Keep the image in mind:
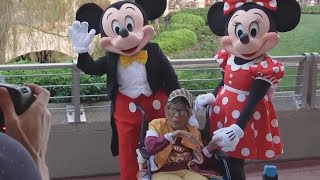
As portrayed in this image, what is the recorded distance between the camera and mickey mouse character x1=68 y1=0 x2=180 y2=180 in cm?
311

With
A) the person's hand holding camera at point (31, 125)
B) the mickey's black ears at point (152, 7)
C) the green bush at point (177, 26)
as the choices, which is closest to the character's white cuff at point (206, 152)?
the mickey's black ears at point (152, 7)

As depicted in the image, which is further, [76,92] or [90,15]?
[76,92]

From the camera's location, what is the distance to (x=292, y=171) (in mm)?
4445

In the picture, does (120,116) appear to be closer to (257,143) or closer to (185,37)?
(257,143)

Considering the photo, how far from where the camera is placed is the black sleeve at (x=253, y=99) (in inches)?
116

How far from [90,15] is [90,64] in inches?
14.2

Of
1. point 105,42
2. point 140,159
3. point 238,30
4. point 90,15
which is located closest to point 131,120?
point 140,159

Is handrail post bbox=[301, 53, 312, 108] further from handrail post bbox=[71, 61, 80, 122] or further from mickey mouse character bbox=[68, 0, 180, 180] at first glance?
handrail post bbox=[71, 61, 80, 122]

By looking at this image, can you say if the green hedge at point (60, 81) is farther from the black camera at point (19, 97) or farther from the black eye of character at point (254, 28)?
the black camera at point (19, 97)

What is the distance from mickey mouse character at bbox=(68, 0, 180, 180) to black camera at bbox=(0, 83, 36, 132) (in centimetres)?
177

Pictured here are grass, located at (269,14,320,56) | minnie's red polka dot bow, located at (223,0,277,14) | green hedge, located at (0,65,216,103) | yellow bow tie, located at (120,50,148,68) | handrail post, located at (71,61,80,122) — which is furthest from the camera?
grass, located at (269,14,320,56)

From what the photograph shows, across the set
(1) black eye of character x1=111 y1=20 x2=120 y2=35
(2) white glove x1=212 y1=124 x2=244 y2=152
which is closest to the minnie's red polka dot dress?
(2) white glove x1=212 y1=124 x2=244 y2=152

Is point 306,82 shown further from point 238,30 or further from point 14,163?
point 14,163

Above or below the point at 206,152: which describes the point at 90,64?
above
